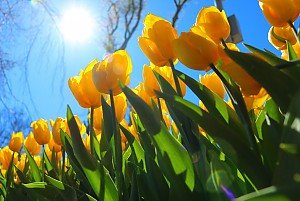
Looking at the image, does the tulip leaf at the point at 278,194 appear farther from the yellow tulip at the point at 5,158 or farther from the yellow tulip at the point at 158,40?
the yellow tulip at the point at 5,158

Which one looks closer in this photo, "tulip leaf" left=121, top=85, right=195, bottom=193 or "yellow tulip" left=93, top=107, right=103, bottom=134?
"tulip leaf" left=121, top=85, right=195, bottom=193

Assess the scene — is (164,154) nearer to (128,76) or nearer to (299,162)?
(299,162)

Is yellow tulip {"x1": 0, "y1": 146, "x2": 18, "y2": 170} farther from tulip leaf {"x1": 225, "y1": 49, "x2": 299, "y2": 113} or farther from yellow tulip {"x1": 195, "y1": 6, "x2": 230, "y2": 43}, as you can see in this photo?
tulip leaf {"x1": 225, "y1": 49, "x2": 299, "y2": 113}

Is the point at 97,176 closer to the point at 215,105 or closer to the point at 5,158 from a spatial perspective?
the point at 215,105

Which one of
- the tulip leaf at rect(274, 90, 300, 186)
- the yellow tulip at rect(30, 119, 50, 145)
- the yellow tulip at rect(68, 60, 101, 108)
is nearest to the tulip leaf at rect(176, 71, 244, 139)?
the tulip leaf at rect(274, 90, 300, 186)

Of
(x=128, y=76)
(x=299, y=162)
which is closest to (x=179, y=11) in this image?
(x=128, y=76)
